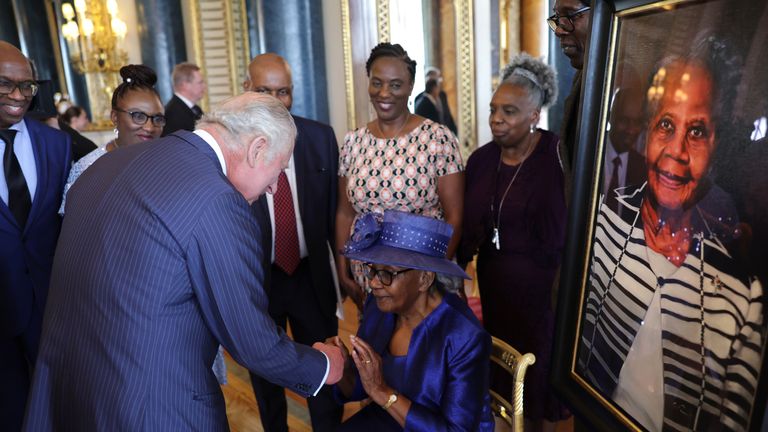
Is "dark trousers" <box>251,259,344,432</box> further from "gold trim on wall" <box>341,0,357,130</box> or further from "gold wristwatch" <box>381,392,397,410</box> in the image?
"gold trim on wall" <box>341,0,357,130</box>

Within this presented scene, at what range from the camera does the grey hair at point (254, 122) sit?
156 cm

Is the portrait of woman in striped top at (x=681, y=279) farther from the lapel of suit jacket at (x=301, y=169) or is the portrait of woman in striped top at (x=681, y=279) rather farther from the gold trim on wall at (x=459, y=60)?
the gold trim on wall at (x=459, y=60)

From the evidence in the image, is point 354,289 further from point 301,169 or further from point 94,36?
point 94,36

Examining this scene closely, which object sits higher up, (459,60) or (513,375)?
(459,60)

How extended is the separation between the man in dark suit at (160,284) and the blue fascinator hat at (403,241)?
1.25ft

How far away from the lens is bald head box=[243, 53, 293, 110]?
280 cm

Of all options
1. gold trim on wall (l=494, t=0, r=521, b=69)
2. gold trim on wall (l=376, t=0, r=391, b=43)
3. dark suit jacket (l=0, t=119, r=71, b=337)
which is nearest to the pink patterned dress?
dark suit jacket (l=0, t=119, r=71, b=337)

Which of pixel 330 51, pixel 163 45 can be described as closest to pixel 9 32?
pixel 163 45

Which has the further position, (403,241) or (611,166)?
(403,241)

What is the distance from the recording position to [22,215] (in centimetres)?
238

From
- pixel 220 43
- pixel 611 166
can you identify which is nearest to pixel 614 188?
pixel 611 166

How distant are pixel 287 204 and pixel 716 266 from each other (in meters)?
2.07

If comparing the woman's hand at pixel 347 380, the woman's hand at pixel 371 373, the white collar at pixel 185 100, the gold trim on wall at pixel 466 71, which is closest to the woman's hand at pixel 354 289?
the woman's hand at pixel 347 380

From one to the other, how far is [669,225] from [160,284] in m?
1.12
